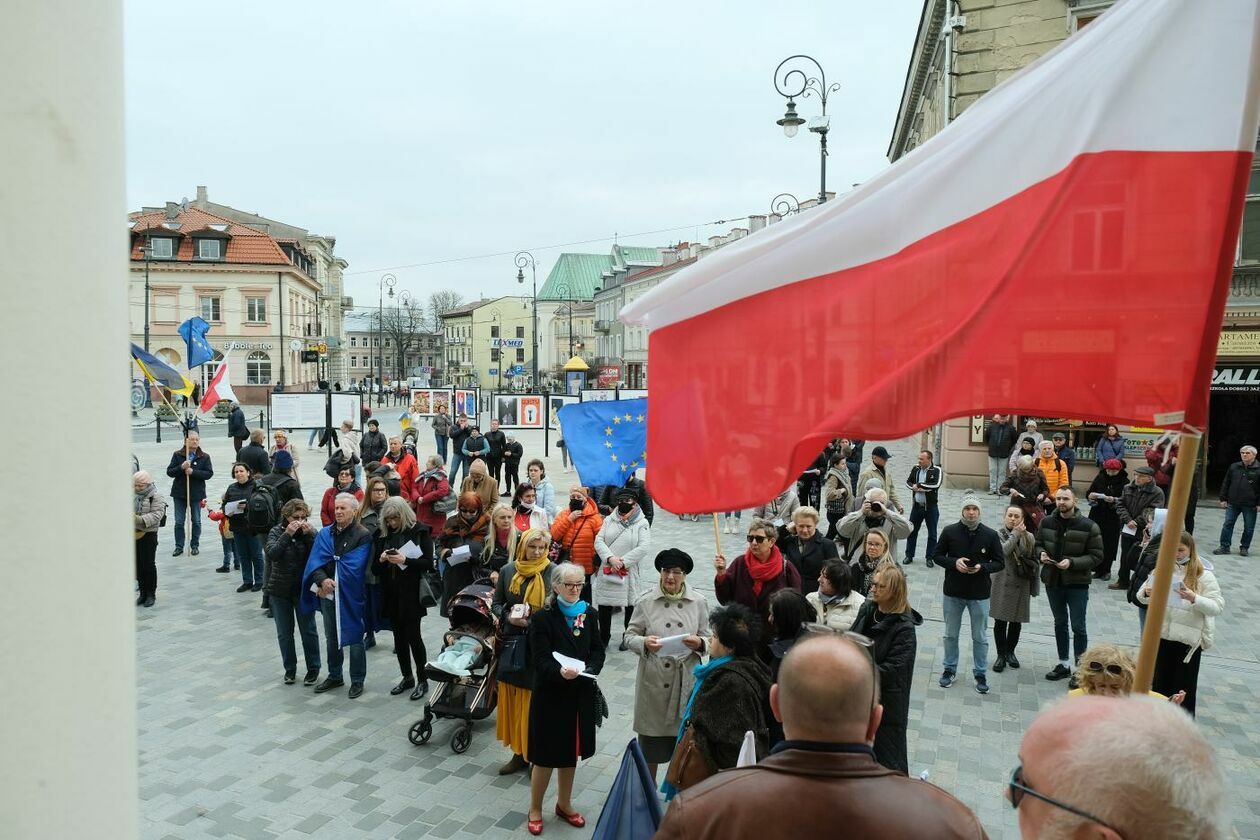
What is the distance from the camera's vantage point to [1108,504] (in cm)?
1300

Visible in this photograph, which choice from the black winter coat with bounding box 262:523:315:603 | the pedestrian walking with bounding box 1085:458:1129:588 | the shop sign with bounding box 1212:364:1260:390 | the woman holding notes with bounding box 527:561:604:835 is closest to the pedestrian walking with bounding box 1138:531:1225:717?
the woman holding notes with bounding box 527:561:604:835

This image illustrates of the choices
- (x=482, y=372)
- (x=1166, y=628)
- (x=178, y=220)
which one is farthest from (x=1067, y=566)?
(x=482, y=372)

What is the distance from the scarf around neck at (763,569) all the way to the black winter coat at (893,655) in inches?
51.1

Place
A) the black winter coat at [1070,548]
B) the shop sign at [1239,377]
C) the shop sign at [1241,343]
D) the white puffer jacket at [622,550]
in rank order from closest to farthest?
the black winter coat at [1070,548]
the white puffer jacket at [622,550]
the shop sign at [1241,343]
the shop sign at [1239,377]

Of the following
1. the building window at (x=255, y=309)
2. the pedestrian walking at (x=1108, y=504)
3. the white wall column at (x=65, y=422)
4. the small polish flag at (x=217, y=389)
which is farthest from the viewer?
the building window at (x=255, y=309)

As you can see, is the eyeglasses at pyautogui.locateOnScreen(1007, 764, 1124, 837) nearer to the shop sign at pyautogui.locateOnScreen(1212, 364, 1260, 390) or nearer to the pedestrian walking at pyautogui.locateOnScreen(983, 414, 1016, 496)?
the pedestrian walking at pyautogui.locateOnScreen(983, 414, 1016, 496)

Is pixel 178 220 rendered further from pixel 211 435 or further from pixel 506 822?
pixel 506 822

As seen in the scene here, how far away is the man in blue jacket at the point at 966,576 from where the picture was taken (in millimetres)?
8773

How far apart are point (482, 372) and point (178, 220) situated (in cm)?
4986

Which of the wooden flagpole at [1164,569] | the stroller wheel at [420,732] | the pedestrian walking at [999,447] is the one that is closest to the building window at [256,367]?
the pedestrian walking at [999,447]

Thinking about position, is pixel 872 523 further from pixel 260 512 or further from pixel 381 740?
pixel 260 512

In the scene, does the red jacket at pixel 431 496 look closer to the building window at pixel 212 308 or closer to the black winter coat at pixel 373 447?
the black winter coat at pixel 373 447

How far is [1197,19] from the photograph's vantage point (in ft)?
10.1

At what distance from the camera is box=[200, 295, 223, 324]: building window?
65.2 meters
